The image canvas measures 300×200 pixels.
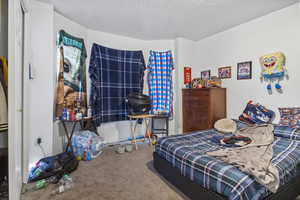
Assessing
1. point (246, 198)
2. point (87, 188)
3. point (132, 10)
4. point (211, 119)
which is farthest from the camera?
point (211, 119)

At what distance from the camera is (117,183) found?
1788mm

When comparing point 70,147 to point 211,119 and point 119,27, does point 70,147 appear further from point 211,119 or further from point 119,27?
point 211,119

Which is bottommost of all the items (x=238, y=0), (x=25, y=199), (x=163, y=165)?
(x=25, y=199)

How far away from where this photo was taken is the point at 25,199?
4.97 feet

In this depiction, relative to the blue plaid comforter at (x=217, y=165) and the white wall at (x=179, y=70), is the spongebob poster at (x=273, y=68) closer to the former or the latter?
the blue plaid comforter at (x=217, y=165)

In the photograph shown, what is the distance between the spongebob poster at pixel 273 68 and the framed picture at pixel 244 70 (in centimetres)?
20

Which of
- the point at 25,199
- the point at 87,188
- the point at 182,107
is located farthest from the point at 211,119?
the point at 25,199

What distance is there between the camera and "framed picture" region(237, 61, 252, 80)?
8.85ft

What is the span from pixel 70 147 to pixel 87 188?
39.4 inches

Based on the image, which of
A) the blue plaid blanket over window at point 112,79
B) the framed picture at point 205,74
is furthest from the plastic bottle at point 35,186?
the framed picture at point 205,74

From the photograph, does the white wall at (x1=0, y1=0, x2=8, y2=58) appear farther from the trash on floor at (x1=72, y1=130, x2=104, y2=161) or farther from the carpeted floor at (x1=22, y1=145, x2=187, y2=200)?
the carpeted floor at (x1=22, y1=145, x2=187, y2=200)

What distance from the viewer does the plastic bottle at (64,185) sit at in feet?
5.25

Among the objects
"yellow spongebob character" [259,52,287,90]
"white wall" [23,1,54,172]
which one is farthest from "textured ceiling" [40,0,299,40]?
"yellow spongebob character" [259,52,287,90]

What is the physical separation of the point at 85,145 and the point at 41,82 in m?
1.20
